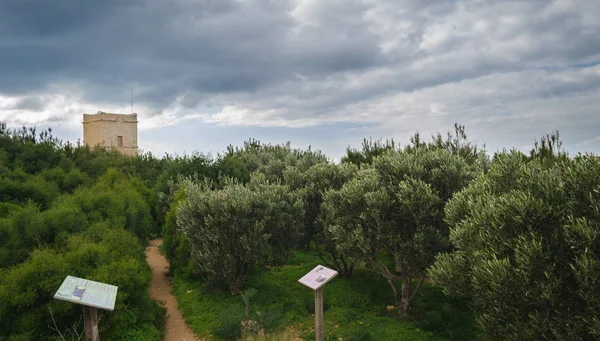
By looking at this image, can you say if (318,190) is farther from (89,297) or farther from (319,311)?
(89,297)

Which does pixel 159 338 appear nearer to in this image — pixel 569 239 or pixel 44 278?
pixel 44 278

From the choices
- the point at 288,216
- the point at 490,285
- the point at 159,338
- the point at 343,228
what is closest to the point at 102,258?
the point at 159,338

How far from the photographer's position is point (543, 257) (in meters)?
8.23

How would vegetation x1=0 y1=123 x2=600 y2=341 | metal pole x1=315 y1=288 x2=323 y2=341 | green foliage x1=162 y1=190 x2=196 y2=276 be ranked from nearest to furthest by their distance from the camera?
vegetation x1=0 y1=123 x2=600 y2=341 < metal pole x1=315 y1=288 x2=323 y2=341 < green foliage x1=162 y1=190 x2=196 y2=276

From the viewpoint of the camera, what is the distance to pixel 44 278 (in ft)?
40.0

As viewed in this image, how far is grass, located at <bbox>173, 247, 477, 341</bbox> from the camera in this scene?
13266 mm

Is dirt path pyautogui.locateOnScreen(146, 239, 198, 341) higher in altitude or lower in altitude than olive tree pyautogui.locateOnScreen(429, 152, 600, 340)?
lower

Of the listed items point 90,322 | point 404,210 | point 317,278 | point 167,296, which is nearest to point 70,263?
point 90,322

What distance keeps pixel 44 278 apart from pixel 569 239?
13431 mm

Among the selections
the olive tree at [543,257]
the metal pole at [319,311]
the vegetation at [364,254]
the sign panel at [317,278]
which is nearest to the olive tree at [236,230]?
the vegetation at [364,254]

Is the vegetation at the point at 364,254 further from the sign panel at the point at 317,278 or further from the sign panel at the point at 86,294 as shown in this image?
the sign panel at the point at 86,294

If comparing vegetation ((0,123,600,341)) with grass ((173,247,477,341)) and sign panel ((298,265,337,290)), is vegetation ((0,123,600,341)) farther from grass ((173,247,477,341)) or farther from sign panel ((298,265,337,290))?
sign panel ((298,265,337,290))

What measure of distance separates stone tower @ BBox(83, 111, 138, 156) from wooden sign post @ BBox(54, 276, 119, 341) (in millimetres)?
46883

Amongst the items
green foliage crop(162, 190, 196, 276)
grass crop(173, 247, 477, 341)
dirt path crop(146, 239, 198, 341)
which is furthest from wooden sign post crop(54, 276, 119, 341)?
green foliage crop(162, 190, 196, 276)
